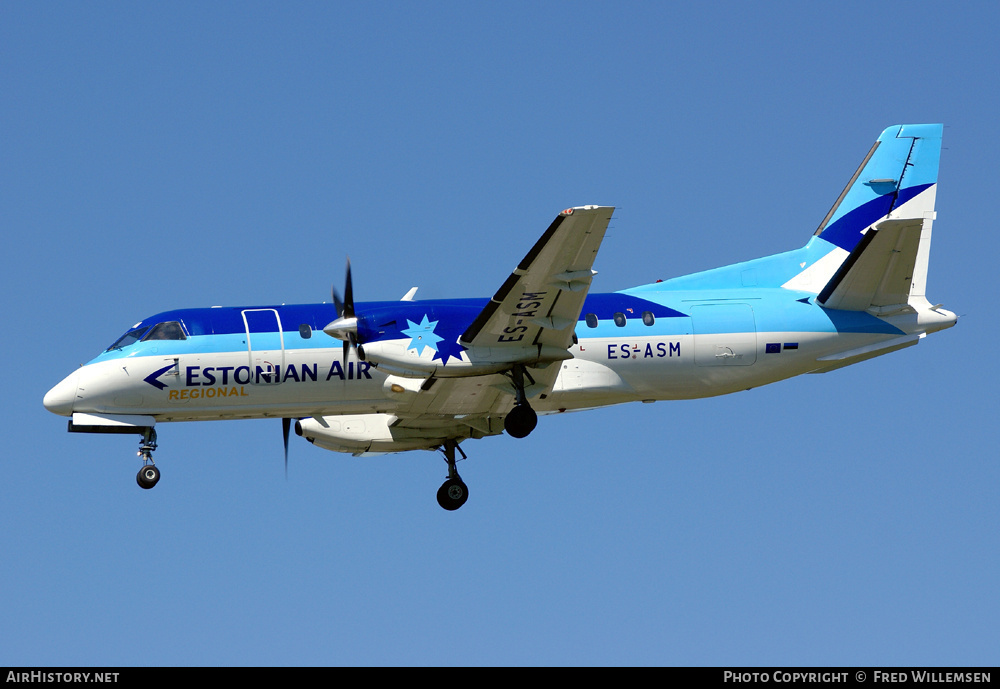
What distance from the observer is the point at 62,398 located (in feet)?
77.2

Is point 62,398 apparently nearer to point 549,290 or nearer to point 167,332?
point 167,332

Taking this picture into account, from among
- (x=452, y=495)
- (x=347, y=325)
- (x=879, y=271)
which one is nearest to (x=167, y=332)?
(x=347, y=325)

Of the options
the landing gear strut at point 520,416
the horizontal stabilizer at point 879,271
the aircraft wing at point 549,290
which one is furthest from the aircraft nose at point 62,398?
the horizontal stabilizer at point 879,271

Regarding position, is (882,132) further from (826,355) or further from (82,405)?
(82,405)

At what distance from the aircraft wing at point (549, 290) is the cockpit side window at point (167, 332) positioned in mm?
5670

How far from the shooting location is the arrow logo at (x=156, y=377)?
23562mm

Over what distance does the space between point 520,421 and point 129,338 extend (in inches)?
302

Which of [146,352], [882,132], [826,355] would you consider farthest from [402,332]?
[882,132]

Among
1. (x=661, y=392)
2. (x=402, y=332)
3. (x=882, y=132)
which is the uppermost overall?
(x=882, y=132)

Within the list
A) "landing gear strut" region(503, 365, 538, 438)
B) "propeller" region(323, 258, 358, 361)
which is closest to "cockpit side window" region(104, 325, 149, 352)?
"propeller" region(323, 258, 358, 361)

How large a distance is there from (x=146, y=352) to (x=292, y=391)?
281cm

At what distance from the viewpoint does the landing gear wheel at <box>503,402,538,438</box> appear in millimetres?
22797

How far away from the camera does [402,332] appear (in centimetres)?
2184

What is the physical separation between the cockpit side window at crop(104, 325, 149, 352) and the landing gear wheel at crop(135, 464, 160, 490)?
237 cm
